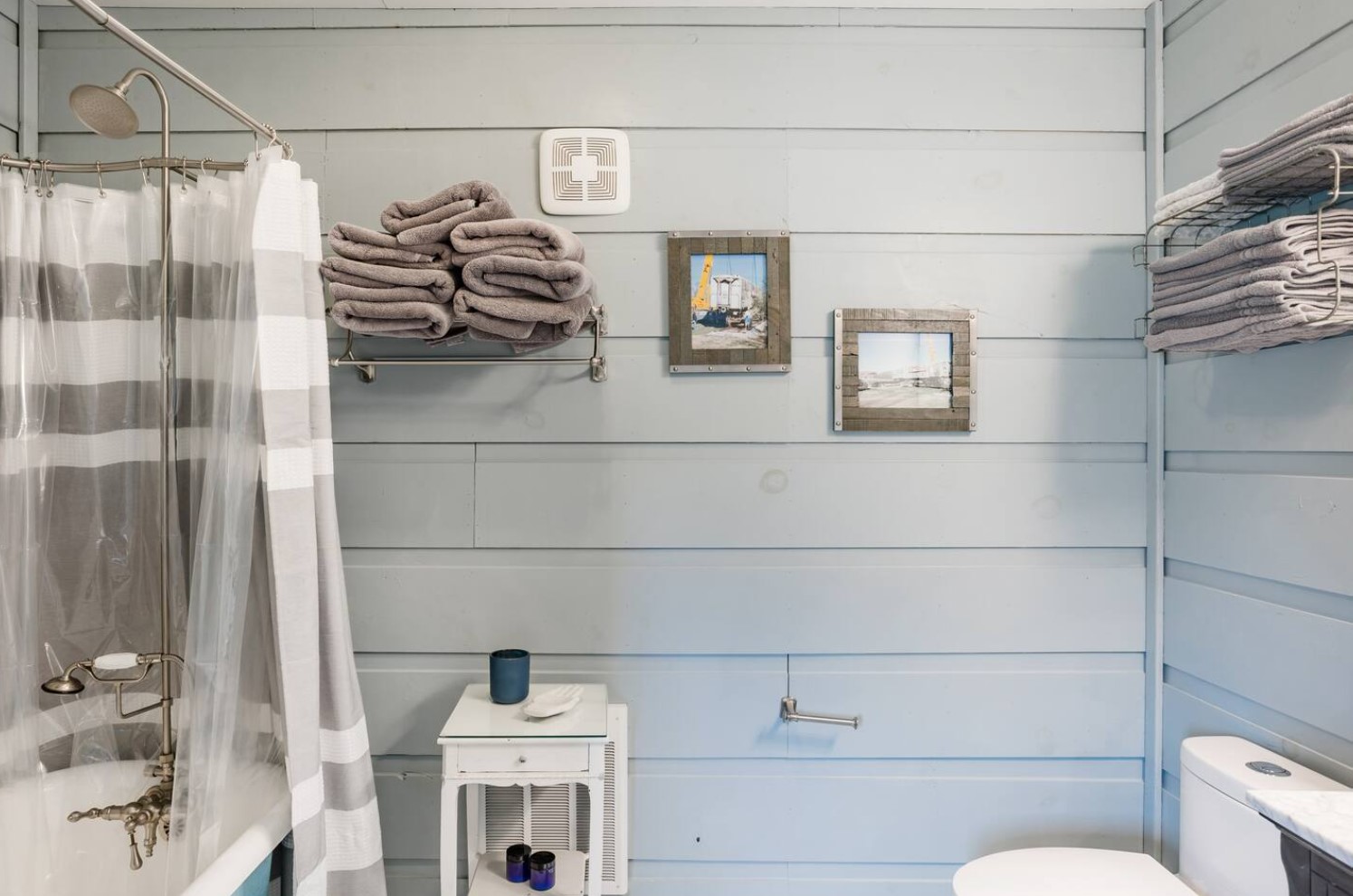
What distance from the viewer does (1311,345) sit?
122cm

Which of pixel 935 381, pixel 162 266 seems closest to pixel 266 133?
pixel 162 266

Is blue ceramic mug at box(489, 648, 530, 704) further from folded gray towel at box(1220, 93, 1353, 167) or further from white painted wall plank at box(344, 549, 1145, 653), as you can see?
folded gray towel at box(1220, 93, 1353, 167)

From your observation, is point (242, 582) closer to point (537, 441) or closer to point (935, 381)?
point (537, 441)

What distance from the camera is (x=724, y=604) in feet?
5.21

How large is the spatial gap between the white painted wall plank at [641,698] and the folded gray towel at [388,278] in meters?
0.69

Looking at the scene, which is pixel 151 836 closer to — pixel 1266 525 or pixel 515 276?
pixel 515 276

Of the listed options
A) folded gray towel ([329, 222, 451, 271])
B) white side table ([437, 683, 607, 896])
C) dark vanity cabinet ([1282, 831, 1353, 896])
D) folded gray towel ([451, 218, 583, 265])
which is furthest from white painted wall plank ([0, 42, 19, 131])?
dark vanity cabinet ([1282, 831, 1353, 896])

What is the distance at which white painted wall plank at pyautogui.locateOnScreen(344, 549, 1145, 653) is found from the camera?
1588 mm

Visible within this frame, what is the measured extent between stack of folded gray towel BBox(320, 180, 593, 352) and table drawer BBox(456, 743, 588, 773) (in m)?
0.78

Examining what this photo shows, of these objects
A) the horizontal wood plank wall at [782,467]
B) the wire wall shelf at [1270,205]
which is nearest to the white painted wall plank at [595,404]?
the horizontal wood plank wall at [782,467]

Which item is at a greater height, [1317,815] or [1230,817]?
[1317,815]

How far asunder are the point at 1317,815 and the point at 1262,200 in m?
0.99

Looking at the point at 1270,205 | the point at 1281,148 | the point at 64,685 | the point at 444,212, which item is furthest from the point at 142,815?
the point at 1270,205

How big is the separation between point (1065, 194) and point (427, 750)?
1868mm
